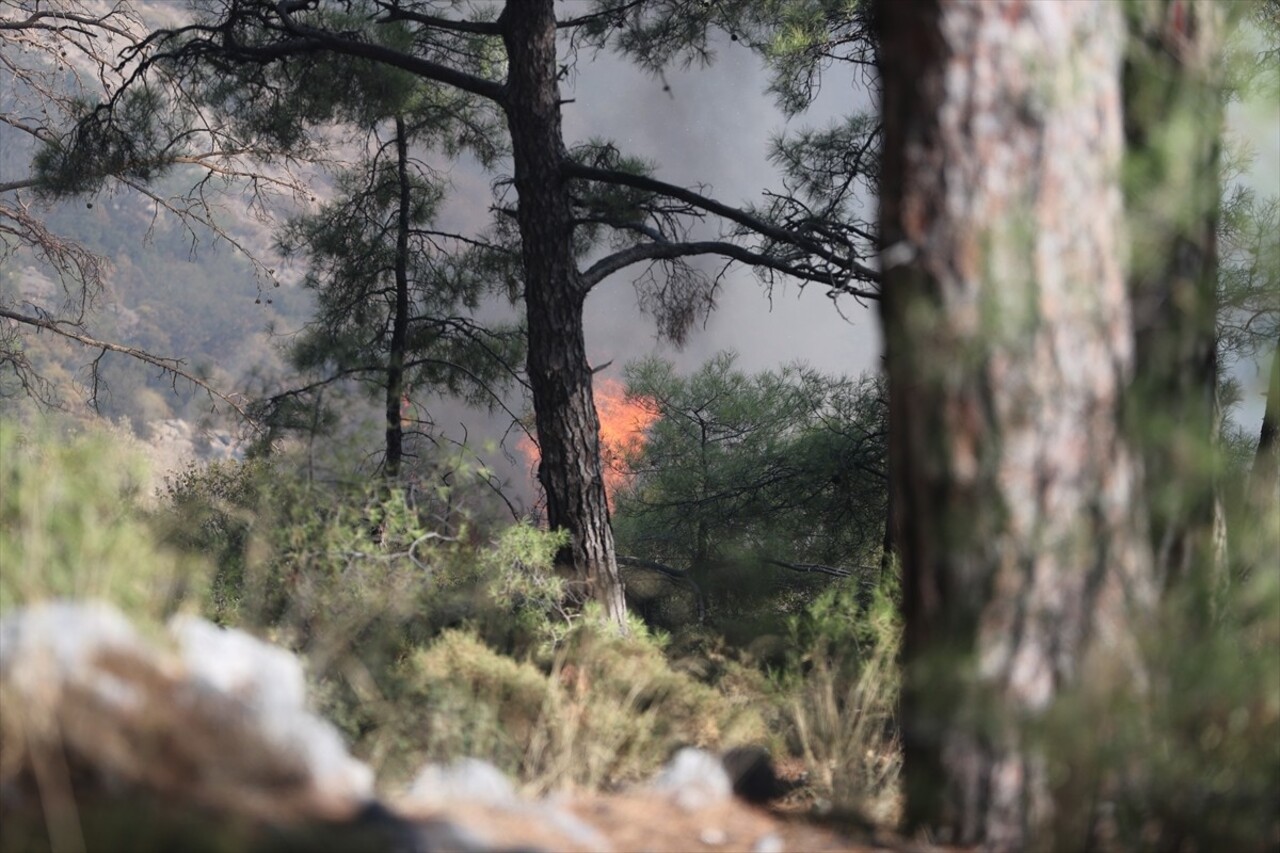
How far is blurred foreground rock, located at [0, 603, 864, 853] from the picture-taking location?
1.72 m

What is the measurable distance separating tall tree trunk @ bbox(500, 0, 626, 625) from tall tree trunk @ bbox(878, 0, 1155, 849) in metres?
3.37

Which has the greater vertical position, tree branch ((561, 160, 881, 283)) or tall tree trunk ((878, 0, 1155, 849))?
tree branch ((561, 160, 881, 283))

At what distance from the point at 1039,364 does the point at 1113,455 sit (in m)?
0.26

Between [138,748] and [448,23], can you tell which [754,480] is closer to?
[448,23]

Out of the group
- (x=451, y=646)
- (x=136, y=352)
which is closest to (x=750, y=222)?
(x=451, y=646)

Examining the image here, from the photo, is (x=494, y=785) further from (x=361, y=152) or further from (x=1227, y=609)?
(x=361, y=152)

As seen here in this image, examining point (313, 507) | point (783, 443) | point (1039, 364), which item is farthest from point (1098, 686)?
point (783, 443)

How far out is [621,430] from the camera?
47.9 feet

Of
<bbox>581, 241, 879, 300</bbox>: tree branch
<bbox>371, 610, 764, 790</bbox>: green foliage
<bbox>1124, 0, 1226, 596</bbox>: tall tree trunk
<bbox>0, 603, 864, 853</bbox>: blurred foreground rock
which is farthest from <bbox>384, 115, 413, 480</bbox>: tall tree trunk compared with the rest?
<bbox>1124, 0, 1226, 596</bbox>: tall tree trunk

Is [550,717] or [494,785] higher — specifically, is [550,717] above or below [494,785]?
above

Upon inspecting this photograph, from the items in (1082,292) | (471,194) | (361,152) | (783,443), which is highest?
(471,194)

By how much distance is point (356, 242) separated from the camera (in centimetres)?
851

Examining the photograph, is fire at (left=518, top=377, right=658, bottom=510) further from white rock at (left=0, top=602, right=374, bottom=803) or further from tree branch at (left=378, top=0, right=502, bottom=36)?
white rock at (left=0, top=602, right=374, bottom=803)

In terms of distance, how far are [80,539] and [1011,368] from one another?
6.95 ft
